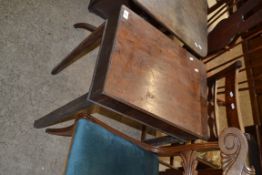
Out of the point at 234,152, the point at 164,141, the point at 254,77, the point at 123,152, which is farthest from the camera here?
the point at 254,77

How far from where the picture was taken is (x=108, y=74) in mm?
764

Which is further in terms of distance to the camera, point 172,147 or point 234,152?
point 172,147

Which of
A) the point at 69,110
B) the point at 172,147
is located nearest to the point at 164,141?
the point at 172,147

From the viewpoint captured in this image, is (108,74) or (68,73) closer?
(108,74)

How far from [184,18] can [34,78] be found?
86 cm

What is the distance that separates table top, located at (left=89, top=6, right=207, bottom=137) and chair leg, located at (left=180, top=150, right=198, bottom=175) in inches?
3.6

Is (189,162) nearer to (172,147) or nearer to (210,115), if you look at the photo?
(172,147)

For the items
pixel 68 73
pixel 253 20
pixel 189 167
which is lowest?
pixel 189 167

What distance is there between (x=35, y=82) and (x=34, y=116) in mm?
190

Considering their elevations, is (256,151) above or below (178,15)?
below

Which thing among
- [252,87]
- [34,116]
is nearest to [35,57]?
[34,116]

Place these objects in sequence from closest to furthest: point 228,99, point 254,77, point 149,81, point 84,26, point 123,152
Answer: point 149,81 → point 123,152 → point 228,99 → point 84,26 → point 254,77

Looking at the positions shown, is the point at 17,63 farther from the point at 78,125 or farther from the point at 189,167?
the point at 189,167

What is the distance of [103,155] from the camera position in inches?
36.5
